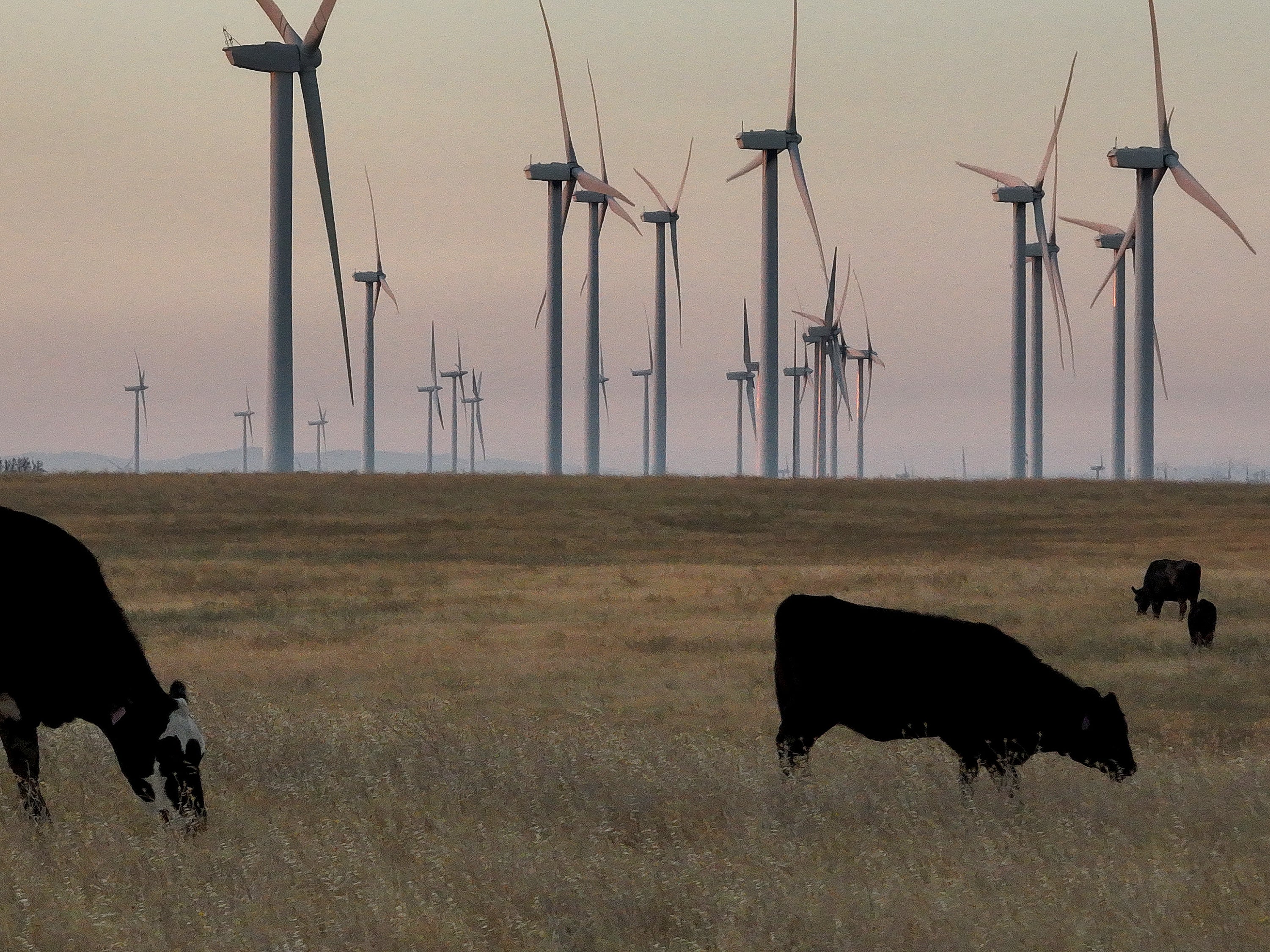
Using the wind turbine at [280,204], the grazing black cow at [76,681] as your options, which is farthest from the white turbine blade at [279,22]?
the grazing black cow at [76,681]

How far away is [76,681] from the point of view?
10344mm

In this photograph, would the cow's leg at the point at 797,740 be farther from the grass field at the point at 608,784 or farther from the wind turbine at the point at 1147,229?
the wind turbine at the point at 1147,229

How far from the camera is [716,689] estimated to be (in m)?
20.0

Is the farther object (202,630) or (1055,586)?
(1055,586)

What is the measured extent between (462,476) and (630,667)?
28.7m

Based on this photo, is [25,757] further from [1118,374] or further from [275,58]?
[1118,374]

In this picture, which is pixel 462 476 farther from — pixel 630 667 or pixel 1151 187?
pixel 1151 187

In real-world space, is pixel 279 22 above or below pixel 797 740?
above

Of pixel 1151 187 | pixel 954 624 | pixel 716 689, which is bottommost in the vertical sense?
pixel 716 689

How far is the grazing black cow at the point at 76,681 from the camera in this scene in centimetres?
996

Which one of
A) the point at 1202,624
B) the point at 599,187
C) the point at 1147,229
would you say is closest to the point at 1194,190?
the point at 1147,229

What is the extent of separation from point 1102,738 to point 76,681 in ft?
23.4

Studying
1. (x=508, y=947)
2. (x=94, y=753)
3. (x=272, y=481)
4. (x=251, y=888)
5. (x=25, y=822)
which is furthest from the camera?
(x=272, y=481)

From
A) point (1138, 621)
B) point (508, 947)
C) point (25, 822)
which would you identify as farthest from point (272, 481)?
point (508, 947)
